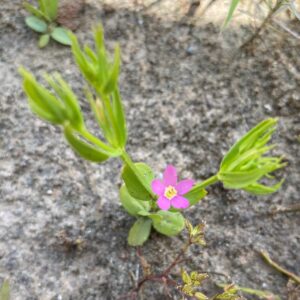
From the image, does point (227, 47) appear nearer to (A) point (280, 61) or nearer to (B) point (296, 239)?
(A) point (280, 61)

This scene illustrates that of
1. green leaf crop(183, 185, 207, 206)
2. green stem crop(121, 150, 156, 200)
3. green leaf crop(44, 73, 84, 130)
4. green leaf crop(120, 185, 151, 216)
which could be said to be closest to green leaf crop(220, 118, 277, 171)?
green leaf crop(183, 185, 207, 206)

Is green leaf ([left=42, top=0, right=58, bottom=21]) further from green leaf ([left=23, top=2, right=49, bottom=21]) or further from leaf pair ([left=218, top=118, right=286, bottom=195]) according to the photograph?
leaf pair ([left=218, top=118, right=286, bottom=195])

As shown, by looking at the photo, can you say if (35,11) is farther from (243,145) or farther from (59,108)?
(243,145)

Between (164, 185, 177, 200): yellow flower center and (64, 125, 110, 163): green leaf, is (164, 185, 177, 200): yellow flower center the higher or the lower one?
the lower one

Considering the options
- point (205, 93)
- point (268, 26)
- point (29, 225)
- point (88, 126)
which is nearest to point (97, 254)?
point (29, 225)

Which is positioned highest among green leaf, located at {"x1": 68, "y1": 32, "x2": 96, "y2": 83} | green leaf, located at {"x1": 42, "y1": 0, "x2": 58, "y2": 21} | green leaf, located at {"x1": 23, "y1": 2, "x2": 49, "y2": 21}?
green leaf, located at {"x1": 68, "y1": 32, "x2": 96, "y2": 83}

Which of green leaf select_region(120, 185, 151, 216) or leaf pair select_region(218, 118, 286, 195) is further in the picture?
green leaf select_region(120, 185, 151, 216)

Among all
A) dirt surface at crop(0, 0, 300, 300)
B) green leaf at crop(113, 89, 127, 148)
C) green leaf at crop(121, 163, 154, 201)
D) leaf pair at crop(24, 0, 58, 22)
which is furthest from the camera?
leaf pair at crop(24, 0, 58, 22)

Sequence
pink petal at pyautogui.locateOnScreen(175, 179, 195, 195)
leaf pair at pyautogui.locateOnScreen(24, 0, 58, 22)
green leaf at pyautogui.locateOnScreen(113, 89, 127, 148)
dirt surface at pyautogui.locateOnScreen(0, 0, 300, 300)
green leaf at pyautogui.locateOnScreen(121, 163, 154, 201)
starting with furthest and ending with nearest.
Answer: leaf pair at pyautogui.locateOnScreen(24, 0, 58, 22) → dirt surface at pyautogui.locateOnScreen(0, 0, 300, 300) → pink petal at pyautogui.locateOnScreen(175, 179, 195, 195) → green leaf at pyautogui.locateOnScreen(121, 163, 154, 201) → green leaf at pyautogui.locateOnScreen(113, 89, 127, 148)
